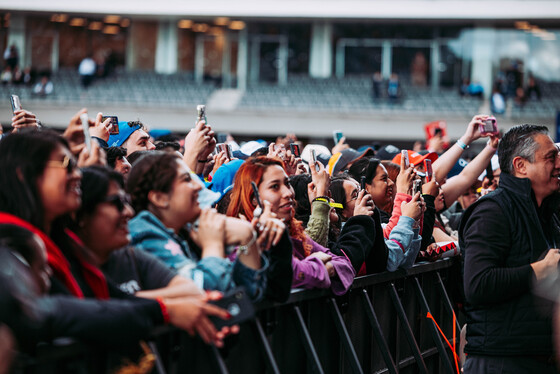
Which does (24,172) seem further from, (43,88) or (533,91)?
(533,91)

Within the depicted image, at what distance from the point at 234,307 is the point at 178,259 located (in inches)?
14.6

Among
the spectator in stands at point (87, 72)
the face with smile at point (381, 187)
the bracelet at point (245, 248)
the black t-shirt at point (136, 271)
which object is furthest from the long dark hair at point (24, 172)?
the spectator in stands at point (87, 72)

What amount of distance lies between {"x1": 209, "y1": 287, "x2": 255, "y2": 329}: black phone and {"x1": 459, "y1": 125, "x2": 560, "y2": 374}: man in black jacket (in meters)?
1.47

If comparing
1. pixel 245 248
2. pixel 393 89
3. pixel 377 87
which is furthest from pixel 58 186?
pixel 377 87

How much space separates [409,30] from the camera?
126 feet

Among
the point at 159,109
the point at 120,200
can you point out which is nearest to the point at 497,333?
the point at 120,200

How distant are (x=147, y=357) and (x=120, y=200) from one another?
0.62 metres

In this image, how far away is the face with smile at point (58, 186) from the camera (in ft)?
10.0

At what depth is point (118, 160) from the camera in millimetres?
5426

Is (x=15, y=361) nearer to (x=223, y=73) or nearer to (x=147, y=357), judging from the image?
(x=147, y=357)

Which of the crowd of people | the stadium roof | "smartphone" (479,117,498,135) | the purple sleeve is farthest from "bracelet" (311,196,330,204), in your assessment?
the stadium roof

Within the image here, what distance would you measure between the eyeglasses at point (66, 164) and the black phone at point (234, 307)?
0.76 metres

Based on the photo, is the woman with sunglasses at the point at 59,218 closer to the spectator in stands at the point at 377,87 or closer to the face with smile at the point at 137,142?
the face with smile at the point at 137,142

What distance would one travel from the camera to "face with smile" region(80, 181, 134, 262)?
132 inches
